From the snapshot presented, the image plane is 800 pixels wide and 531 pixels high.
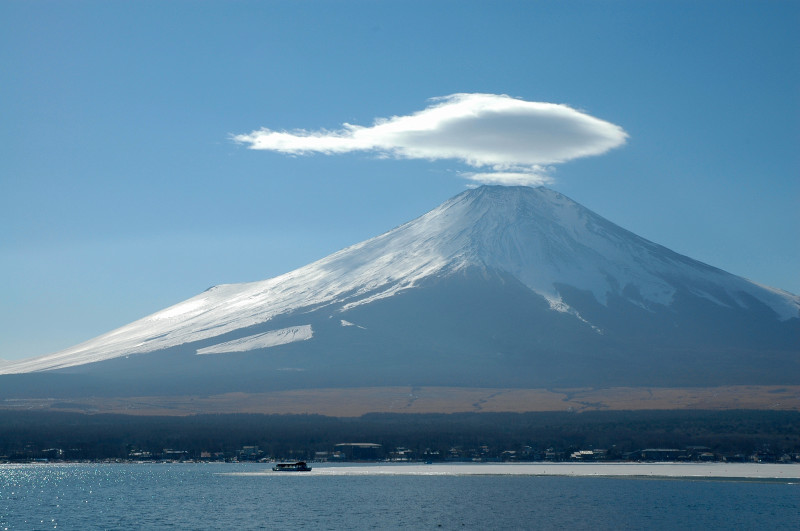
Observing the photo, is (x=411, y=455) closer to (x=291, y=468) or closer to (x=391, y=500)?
(x=291, y=468)

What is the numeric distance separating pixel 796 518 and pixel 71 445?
9170 cm

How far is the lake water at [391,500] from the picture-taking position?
67.1 m

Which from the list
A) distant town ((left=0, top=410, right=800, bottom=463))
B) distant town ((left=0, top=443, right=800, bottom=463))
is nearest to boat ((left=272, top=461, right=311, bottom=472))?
distant town ((left=0, top=443, right=800, bottom=463))

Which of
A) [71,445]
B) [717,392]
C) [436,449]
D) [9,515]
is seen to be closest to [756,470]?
[436,449]

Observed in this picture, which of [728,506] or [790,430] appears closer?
[728,506]

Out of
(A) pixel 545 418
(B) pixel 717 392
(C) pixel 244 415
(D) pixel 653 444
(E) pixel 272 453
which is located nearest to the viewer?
(D) pixel 653 444

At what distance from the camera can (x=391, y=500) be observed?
264ft

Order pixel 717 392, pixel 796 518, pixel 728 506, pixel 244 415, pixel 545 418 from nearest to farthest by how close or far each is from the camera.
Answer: pixel 796 518 → pixel 728 506 → pixel 545 418 → pixel 244 415 → pixel 717 392

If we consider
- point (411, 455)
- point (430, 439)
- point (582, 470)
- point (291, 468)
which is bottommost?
point (582, 470)

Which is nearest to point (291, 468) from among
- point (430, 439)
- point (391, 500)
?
point (430, 439)

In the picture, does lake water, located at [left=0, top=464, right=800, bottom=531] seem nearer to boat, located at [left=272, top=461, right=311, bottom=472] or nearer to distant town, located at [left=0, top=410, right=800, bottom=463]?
boat, located at [left=272, top=461, right=311, bottom=472]

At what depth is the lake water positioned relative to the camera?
6706 centimetres

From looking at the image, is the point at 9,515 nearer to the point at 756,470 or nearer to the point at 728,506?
the point at 728,506

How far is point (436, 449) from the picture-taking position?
126500mm
